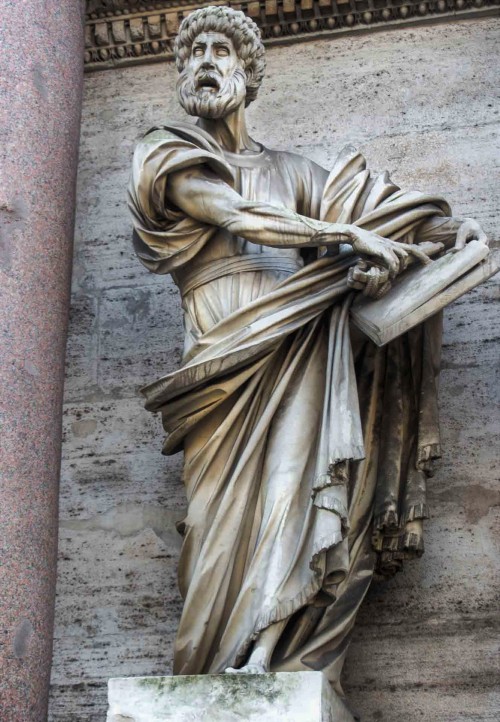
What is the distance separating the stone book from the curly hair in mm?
1060

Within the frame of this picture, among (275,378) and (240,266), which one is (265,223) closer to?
(240,266)

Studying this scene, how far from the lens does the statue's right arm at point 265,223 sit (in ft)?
15.8

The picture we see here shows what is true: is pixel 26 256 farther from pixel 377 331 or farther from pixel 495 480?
pixel 495 480

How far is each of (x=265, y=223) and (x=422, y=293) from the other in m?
0.55

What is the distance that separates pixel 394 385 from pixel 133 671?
129 centimetres

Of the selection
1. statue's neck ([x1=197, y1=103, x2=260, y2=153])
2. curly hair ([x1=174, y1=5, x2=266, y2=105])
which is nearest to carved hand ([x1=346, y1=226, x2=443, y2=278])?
statue's neck ([x1=197, y1=103, x2=260, y2=153])

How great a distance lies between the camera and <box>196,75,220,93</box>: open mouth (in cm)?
527

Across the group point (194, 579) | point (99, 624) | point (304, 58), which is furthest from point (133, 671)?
point (304, 58)

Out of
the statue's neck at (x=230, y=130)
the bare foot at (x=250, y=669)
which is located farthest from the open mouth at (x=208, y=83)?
the bare foot at (x=250, y=669)

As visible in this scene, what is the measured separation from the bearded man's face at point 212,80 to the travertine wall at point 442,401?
876 millimetres

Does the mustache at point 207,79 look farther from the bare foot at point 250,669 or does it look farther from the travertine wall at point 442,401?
the bare foot at point 250,669

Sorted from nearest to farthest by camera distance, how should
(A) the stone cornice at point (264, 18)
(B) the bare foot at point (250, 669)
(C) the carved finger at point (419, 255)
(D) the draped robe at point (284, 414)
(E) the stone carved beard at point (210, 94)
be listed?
(B) the bare foot at point (250, 669)
(D) the draped robe at point (284, 414)
(C) the carved finger at point (419, 255)
(E) the stone carved beard at point (210, 94)
(A) the stone cornice at point (264, 18)

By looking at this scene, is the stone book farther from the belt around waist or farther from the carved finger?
the belt around waist

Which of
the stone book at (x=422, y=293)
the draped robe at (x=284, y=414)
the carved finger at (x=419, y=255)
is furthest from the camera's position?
the carved finger at (x=419, y=255)
